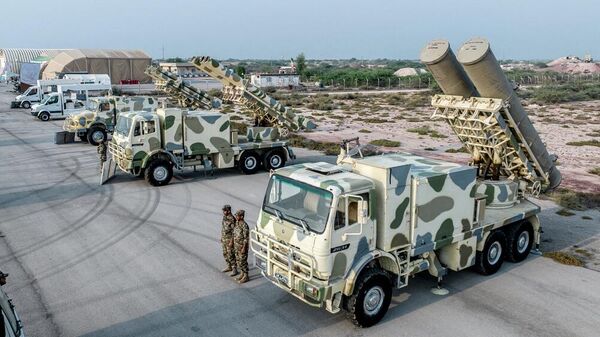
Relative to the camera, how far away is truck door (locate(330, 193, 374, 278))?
7.81 m

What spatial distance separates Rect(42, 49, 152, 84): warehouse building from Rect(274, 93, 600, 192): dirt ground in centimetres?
2931

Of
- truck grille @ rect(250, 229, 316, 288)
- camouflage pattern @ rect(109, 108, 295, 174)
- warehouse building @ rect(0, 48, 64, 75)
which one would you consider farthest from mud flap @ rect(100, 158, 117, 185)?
warehouse building @ rect(0, 48, 64, 75)

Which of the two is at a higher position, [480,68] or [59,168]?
[480,68]

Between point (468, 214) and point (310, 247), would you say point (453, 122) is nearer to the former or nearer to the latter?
point (468, 214)

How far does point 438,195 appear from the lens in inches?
353

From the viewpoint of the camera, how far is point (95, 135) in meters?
26.0

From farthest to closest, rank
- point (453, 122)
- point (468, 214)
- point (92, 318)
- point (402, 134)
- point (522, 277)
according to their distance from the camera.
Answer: point (402, 134) → point (453, 122) → point (522, 277) → point (468, 214) → point (92, 318)

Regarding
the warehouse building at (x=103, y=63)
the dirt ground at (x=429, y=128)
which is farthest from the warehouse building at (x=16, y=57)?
the dirt ground at (x=429, y=128)

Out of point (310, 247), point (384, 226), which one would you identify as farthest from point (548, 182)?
point (310, 247)

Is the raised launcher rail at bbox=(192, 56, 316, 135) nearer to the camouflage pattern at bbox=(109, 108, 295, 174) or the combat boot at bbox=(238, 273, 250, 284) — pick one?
the camouflage pattern at bbox=(109, 108, 295, 174)

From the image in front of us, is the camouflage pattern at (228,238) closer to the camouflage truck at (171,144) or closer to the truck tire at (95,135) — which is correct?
the camouflage truck at (171,144)

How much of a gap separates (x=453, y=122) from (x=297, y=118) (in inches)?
413

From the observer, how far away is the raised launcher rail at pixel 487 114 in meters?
10.2

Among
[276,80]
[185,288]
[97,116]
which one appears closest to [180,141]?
[185,288]
